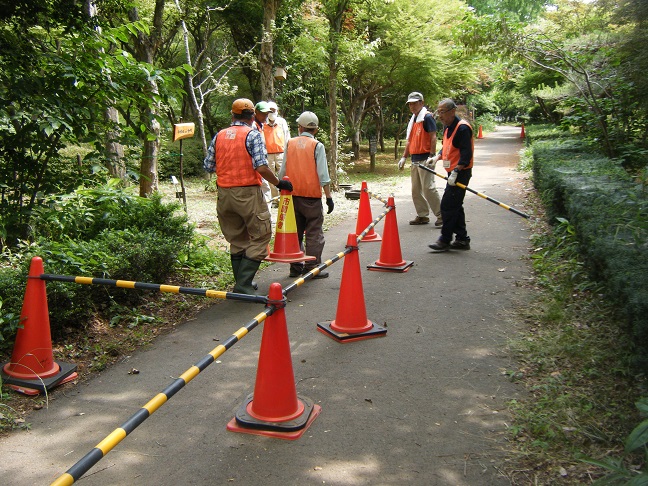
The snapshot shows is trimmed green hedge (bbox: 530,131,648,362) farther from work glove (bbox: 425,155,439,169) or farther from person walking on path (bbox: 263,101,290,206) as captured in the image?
person walking on path (bbox: 263,101,290,206)

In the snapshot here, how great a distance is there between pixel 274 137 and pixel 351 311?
5419mm

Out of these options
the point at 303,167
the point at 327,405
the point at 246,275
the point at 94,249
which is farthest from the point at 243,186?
the point at 327,405

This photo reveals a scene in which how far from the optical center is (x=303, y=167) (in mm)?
6453

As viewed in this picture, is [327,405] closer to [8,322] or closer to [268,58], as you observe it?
[8,322]

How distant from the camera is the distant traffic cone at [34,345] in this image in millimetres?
3939

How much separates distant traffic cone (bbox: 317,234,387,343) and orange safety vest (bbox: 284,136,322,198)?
1.87m

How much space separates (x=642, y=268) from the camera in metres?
3.51

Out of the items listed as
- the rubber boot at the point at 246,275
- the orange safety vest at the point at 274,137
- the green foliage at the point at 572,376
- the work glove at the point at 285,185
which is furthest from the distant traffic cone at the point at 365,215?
the green foliage at the point at 572,376

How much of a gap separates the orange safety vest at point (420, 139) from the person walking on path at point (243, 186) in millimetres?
3932

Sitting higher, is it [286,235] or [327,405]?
[286,235]

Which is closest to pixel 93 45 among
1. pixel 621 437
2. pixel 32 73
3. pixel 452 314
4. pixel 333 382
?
pixel 32 73

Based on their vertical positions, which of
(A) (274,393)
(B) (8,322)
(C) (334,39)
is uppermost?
(C) (334,39)

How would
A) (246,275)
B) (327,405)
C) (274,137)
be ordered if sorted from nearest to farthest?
(327,405) < (246,275) < (274,137)

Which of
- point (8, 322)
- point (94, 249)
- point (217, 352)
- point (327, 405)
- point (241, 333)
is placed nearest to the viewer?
point (217, 352)
